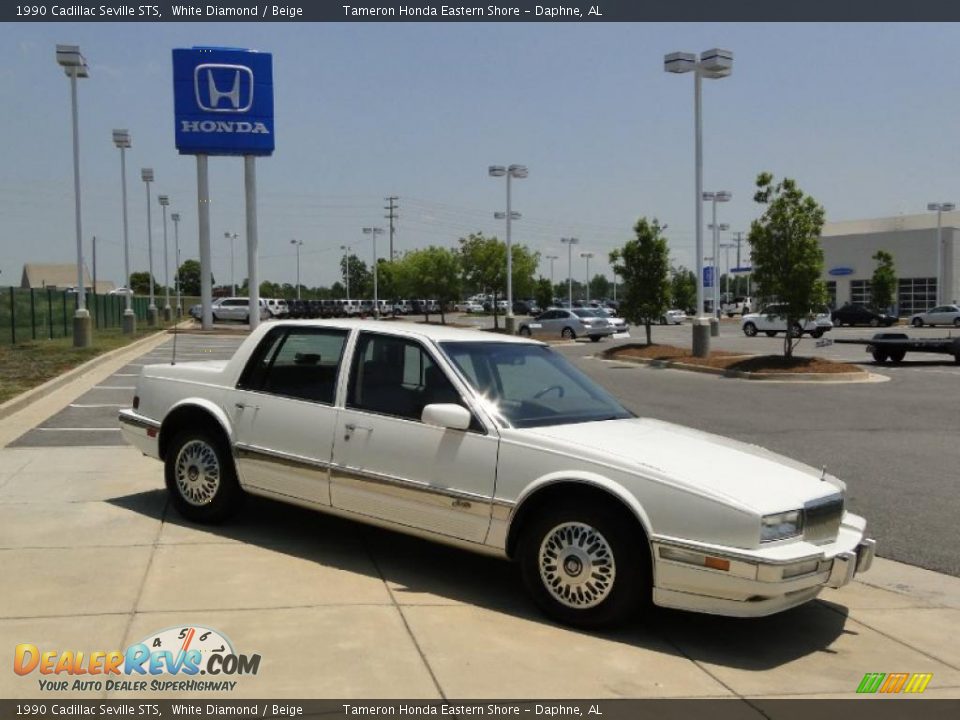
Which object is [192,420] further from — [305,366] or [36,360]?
[36,360]

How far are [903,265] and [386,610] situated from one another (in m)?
74.1

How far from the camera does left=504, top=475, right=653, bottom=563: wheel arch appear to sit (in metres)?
4.96

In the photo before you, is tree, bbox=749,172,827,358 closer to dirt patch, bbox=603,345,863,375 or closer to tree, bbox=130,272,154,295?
dirt patch, bbox=603,345,863,375

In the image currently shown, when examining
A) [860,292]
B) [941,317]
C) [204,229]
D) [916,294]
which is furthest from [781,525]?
[860,292]

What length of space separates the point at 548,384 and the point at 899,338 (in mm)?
23811

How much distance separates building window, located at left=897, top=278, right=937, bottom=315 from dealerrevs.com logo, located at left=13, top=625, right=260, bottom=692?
74206 mm

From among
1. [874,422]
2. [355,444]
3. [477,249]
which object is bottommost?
[874,422]

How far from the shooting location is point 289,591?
5605 millimetres

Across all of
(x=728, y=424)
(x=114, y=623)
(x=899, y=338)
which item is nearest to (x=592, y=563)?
(x=114, y=623)

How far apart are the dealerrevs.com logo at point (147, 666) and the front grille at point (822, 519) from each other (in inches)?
113

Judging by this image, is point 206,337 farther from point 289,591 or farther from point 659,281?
point 289,591

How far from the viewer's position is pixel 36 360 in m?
22.9

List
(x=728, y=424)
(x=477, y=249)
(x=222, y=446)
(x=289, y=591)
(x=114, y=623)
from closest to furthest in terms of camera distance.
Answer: (x=114, y=623)
(x=289, y=591)
(x=222, y=446)
(x=728, y=424)
(x=477, y=249)
